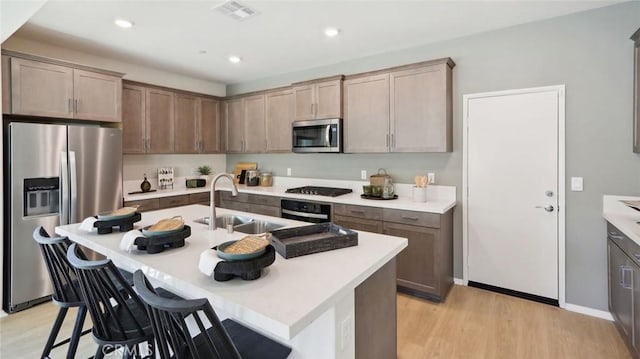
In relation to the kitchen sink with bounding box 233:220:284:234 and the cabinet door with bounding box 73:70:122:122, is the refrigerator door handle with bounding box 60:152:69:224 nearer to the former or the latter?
the cabinet door with bounding box 73:70:122:122

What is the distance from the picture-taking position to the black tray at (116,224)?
1989 mm

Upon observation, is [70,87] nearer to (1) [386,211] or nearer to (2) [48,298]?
(2) [48,298]

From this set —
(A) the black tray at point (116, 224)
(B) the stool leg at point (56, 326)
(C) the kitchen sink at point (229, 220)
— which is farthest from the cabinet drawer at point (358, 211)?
(B) the stool leg at point (56, 326)

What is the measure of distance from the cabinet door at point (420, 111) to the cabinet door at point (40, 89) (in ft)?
11.1

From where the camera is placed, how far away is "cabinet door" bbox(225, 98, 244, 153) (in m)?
4.96

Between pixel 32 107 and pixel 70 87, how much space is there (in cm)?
39

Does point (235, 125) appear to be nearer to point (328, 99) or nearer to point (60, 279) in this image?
point (328, 99)

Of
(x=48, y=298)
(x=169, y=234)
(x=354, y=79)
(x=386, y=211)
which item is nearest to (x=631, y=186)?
(x=386, y=211)

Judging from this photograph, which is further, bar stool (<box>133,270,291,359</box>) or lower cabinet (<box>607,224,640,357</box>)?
lower cabinet (<box>607,224,640,357</box>)

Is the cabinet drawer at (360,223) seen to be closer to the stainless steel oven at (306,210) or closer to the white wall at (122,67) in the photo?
the stainless steel oven at (306,210)

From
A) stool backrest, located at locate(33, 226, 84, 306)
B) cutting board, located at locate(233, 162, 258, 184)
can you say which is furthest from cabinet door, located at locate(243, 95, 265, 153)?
stool backrest, located at locate(33, 226, 84, 306)

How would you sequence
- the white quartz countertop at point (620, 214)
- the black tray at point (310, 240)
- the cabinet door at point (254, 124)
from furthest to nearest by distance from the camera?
1. the cabinet door at point (254, 124)
2. the white quartz countertop at point (620, 214)
3. the black tray at point (310, 240)

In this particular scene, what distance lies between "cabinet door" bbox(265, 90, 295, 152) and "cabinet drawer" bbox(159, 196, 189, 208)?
4.38 ft

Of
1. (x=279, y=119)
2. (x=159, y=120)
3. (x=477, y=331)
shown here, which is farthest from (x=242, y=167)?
(x=477, y=331)
